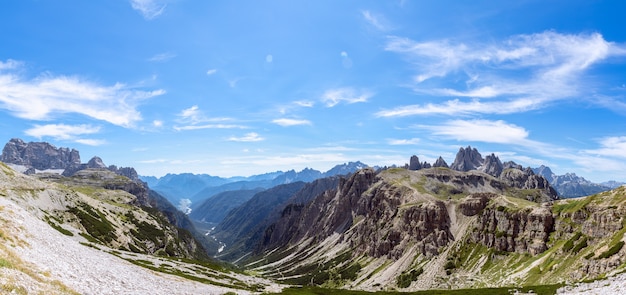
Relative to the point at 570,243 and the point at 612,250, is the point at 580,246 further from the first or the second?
the point at 612,250

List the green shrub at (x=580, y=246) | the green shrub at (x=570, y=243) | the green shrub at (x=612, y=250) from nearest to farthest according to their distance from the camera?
the green shrub at (x=612, y=250) → the green shrub at (x=580, y=246) → the green shrub at (x=570, y=243)

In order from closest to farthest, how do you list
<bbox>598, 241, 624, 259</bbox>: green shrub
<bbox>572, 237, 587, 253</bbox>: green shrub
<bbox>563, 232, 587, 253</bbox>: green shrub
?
<bbox>598, 241, 624, 259</bbox>: green shrub
<bbox>572, 237, 587, 253</bbox>: green shrub
<bbox>563, 232, 587, 253</bbox>: green shrub

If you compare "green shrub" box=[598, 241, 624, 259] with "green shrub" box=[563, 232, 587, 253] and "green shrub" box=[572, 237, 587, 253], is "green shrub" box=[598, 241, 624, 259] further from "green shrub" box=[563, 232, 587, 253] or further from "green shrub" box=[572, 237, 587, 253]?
"green shrub" box=[563, 232, 587, 253]

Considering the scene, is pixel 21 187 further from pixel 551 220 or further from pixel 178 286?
pixel 551 220

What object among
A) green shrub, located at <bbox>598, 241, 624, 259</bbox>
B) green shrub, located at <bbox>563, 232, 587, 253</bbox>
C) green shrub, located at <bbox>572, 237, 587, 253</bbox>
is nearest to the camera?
green shrub, located at <bbox>598, 241, 624, 259</bbox>

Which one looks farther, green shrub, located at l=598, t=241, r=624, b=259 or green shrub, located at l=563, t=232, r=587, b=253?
green shrub, located at l=563, t=232, r=587, b=253

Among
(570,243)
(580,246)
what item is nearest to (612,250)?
(580,246)

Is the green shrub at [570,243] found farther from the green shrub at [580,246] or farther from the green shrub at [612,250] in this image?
the green shrub at [612,250]

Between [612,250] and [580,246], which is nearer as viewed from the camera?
[612,250]

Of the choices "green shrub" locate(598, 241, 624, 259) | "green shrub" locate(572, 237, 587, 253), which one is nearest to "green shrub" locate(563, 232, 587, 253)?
"green shrub" locate(572, 237, 587, 253)

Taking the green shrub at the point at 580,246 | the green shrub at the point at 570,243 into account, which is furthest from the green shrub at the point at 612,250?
the green shrub at the point at 570,243

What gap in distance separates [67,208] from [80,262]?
17548 centimetres

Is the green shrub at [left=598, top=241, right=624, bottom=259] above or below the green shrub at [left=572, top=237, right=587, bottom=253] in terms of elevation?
above

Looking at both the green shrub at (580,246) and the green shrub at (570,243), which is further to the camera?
the green shrub at (570,243)
